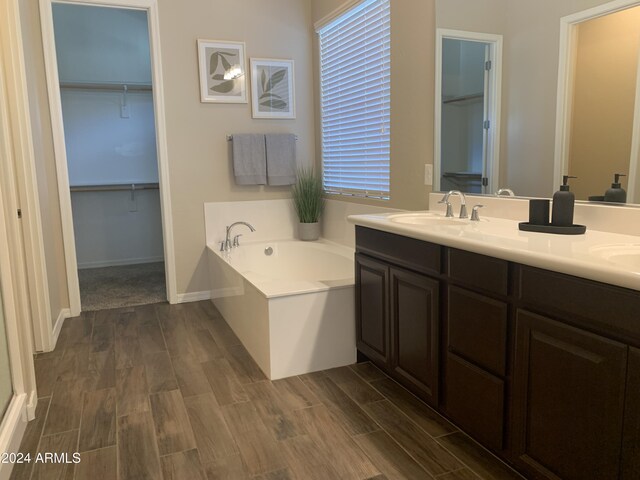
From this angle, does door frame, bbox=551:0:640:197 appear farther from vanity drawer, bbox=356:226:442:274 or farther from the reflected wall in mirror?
vanity drawer, bbox=356:226:442:274

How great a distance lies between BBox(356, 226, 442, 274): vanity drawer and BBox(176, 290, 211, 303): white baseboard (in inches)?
76.7

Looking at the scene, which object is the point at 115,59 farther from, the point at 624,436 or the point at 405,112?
the point at 624,436

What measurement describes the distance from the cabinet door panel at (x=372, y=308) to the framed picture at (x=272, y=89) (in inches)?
78.3

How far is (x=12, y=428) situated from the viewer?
1.88 meters

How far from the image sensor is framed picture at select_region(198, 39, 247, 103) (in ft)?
12.5

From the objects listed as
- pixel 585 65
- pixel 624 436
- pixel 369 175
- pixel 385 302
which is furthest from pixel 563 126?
pixel 369 175

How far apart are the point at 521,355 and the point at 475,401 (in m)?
0.33

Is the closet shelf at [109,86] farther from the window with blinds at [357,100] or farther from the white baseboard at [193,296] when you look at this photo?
the white baseboard at [193,296]

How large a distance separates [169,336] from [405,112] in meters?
2.08

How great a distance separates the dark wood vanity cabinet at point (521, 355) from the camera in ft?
4.04

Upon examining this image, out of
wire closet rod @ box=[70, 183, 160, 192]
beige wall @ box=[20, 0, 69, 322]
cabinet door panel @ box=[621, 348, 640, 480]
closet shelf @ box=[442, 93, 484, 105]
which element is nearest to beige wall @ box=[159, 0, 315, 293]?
beige wall @ box=[20, 0, 69, 322]

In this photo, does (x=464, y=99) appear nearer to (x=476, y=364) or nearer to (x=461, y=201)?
(x=461, y=201)

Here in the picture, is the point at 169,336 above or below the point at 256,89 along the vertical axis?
below

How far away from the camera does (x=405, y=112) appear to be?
2938 millimetres
